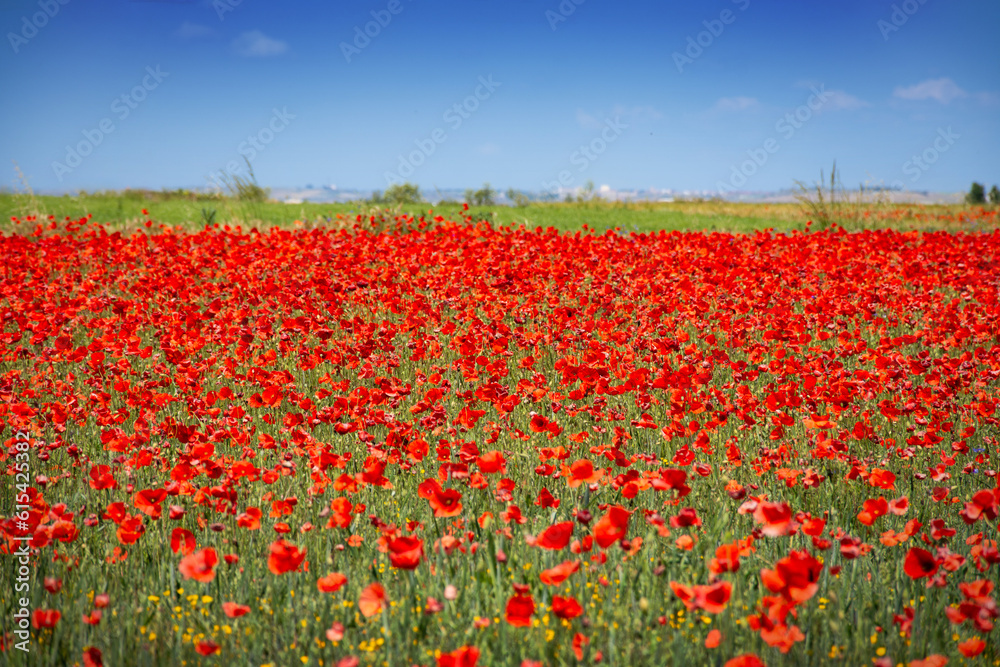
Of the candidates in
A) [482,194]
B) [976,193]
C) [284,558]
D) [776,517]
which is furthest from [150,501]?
[976,193]

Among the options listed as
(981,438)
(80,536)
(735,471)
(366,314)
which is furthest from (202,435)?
(981,438)

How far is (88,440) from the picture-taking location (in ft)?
12.6

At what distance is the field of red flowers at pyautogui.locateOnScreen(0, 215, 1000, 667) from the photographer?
2109 millimetres

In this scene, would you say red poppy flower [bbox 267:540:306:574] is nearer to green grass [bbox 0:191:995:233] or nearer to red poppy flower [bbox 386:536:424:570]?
red poppy flower [bbox 386:536:424:570]

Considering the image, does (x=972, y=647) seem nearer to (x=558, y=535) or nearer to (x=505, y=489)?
(x=558, y=535)

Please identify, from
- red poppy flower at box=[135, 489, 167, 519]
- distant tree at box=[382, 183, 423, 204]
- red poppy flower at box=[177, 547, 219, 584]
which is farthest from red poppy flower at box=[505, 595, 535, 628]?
distant tree at box=[382, 183, 423, 204]

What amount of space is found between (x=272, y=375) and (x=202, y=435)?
2.83 feet

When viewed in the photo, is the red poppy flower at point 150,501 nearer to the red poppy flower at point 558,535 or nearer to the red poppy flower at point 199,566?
the red poppy flower at point 199,566

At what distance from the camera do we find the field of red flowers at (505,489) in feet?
6.92

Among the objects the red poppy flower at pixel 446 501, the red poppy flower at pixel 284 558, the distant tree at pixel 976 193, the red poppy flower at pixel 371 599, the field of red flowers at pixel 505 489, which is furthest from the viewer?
the distant tree at pixel 976 193

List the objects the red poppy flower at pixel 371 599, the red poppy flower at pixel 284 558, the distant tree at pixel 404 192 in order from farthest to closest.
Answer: the distant tree at pixel 404 192
the red poppy flower at pixel 284 558
the red poppy flower at pixel 371 599

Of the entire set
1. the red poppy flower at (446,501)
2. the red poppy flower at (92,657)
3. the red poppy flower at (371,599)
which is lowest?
the red poppy flower at (92,657)

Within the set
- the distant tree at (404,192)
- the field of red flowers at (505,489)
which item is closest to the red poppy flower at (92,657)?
the field of red flowers at (505,489)

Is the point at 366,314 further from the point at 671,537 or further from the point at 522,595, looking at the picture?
the point at 522,595
